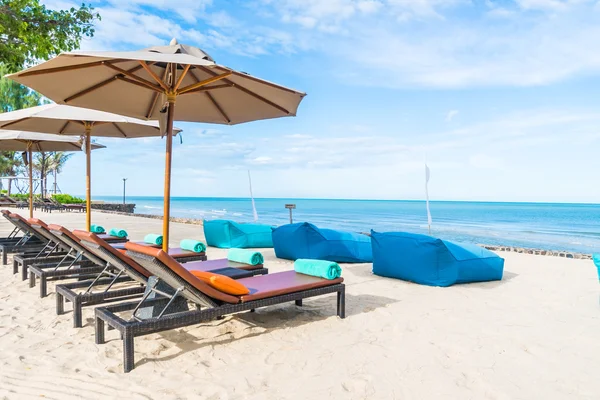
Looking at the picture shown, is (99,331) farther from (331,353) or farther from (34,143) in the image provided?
(34,143)

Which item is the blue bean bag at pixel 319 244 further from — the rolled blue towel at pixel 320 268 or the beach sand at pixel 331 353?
the rolled blue towel at pixel 320 268

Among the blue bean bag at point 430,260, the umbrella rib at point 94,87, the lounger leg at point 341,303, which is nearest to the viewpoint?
the lounger leg at point 341,303

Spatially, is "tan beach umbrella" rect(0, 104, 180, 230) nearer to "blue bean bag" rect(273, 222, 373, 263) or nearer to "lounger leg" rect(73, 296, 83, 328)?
"blue bean bag" rect(273, 222, 373, 263)

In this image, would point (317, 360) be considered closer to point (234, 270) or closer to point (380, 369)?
point (380, 369)

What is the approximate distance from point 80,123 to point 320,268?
16.6 ft

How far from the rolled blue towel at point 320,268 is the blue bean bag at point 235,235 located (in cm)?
430

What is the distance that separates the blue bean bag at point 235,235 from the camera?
8.57 meters

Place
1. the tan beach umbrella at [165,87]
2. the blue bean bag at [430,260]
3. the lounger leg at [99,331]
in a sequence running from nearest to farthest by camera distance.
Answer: the lounger leg at [99,331]
the tan beach umbrella at [165,87]
the blue bean bag at [430,260]

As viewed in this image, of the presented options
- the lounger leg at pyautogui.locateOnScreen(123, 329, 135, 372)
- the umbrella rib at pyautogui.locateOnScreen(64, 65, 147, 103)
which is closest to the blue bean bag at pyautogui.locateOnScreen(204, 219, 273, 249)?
the umbrella rib at pyautogui.locateOnScreen(64, 65, 147, 103)

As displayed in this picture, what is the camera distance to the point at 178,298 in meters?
3.43

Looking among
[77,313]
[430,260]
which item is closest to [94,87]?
[77,313]

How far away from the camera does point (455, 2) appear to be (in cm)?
968

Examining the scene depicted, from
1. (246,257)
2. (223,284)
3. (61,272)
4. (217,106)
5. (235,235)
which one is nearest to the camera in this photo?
(223,284)

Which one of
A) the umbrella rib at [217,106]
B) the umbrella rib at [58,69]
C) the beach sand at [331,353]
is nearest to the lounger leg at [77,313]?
the beach sand at [331,353]
